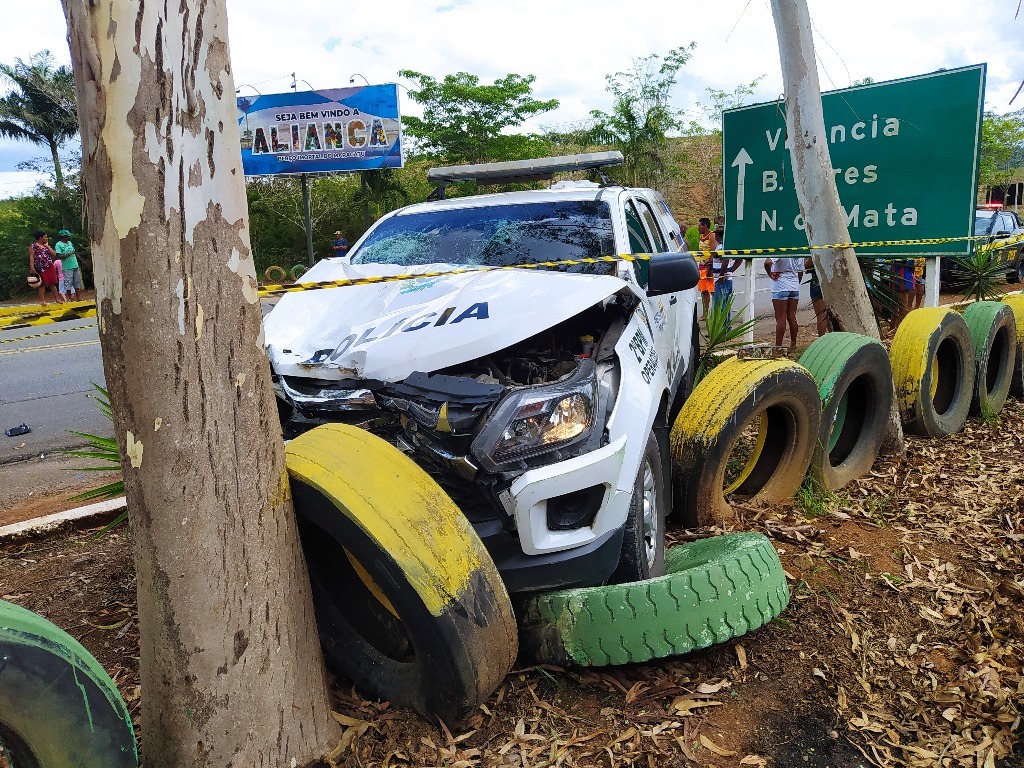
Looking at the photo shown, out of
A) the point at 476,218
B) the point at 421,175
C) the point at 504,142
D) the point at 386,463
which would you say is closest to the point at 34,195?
the point at 421,175

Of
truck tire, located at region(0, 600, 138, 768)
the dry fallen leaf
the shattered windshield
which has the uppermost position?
the shattered windshield

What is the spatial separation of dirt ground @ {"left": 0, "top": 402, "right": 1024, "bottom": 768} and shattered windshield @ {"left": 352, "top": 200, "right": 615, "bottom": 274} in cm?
188

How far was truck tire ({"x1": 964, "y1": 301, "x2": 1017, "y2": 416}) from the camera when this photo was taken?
20.7ft

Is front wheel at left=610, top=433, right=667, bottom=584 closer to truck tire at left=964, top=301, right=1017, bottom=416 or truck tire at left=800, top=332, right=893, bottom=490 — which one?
truck tire at left=800, top=332, right=893, bottom=490

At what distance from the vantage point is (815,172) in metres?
5.75

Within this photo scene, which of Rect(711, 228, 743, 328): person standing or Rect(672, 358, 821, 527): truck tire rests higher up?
Rect(711, 228, 743, 328): person standing

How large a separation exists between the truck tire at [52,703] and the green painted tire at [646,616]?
1396 mm

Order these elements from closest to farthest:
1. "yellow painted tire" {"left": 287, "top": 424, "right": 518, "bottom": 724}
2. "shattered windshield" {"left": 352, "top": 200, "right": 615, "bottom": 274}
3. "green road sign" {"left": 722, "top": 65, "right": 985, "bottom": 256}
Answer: "yellow painted tire" {"left": 287, "top": 424, "right": 518, "bottom": 724}, "shattered windshield" {"left": 352, "top": 200, "right": 615, "bottom": 274}, "green road sign" {"left": 722, "top": 65, "right": 985, "bottom": 256}

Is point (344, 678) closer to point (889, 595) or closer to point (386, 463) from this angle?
point (386, 463)

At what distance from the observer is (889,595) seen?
346cm

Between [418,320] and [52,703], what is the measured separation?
1.96 m

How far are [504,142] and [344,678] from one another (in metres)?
23.8

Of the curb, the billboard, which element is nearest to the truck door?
the curb

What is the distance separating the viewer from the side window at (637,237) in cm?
423
